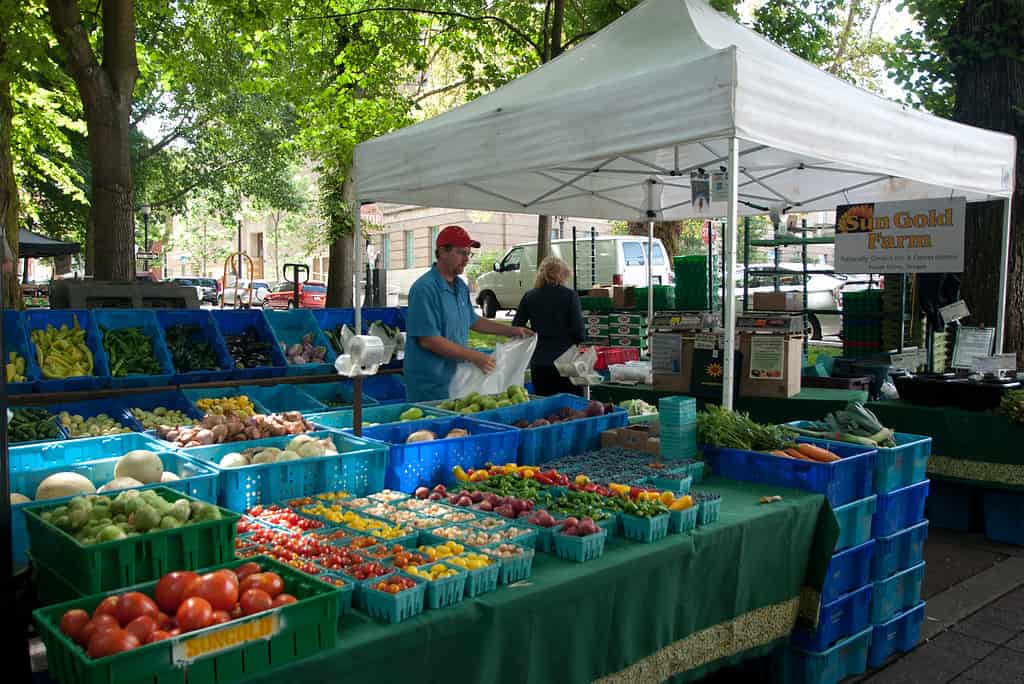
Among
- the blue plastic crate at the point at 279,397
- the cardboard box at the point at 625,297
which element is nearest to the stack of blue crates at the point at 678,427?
the blue plastic crate at the point at 279,397

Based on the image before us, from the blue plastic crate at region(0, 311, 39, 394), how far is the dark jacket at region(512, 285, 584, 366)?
147 inches

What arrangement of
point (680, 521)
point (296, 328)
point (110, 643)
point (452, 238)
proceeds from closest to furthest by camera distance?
point (110, 643) < point (680, 521) < point (452, 238) < point (296, 328)

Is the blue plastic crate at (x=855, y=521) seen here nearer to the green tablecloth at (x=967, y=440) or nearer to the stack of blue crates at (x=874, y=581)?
the stack of blue crates at (x=874, y=581)

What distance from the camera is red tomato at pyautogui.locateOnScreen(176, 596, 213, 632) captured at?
1.92 metres

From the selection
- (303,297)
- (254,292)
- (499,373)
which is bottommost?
(499,373)

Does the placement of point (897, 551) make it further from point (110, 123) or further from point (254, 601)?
point (110, 123)

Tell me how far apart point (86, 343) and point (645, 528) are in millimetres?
5211

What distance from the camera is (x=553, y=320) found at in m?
7.05

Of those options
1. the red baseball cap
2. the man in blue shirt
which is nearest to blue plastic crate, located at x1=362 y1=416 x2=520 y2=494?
the man in blue shirt

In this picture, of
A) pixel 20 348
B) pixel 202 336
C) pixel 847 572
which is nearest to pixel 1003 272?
pixel 847 572

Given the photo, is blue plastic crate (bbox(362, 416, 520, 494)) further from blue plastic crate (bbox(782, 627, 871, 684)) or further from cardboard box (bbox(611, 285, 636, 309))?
cardboard box (bbox(611, 285, 636, 309))

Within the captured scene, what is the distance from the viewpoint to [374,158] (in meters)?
6.72

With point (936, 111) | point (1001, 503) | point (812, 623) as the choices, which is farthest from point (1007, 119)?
point (812, 623)

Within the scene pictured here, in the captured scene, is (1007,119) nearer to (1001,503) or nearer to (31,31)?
(1001,503)
